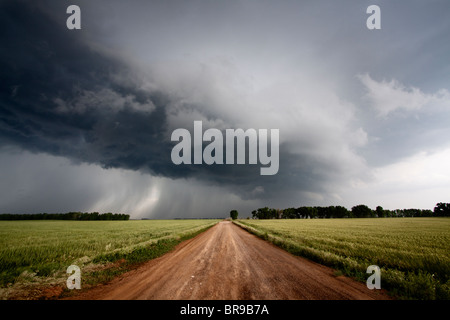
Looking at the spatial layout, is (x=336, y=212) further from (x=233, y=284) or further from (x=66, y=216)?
(x=66, y=216)

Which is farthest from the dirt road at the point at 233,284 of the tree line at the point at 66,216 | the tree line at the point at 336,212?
the tree line at the point at 336,212

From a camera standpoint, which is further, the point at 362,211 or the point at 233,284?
the point at 362,211

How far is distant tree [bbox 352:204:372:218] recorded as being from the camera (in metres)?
160

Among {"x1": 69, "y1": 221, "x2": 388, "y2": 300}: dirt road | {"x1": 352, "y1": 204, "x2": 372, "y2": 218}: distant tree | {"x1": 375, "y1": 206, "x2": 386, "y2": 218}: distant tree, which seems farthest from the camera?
{"x1": 375, "y1": 206, "x2": 386, "y2": 218}: distant tree

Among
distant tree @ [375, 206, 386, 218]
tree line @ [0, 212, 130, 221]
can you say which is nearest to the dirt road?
tree line @ [0, 212, 130, 221]

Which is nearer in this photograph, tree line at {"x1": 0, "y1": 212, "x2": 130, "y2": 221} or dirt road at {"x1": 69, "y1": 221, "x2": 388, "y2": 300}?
dirt road at {"x1": 69, "y1": 221, "x2": 388, "y2": 300}

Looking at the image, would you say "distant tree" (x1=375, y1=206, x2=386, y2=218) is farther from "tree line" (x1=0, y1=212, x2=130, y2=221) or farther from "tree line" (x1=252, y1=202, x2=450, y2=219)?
"tree line" (x1=0, y1=212, x2=130, y2=221)

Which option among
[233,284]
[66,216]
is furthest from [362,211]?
[66,216]

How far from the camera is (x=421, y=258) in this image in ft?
31.2

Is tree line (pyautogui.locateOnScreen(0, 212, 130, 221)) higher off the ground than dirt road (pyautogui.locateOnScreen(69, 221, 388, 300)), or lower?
lower

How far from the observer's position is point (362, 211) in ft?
525

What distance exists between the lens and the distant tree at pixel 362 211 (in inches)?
6280
